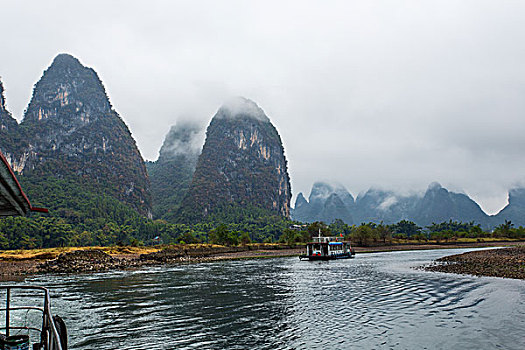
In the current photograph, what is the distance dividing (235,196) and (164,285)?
6411 inches

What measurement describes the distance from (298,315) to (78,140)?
172 m

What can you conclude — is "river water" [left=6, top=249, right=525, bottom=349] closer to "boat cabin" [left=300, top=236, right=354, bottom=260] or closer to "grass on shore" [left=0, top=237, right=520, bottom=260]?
"grass on shore" [left=0, top=237, right=520, bottom=260]

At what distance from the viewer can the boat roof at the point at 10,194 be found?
16.6ft

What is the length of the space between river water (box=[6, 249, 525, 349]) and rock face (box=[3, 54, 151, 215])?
439ft

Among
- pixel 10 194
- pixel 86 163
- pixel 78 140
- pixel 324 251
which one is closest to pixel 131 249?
pixel 324 251

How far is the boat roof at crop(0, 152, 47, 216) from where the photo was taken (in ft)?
16.6

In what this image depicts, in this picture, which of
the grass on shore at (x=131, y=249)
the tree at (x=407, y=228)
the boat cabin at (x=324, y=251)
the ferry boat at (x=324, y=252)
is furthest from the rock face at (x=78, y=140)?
the tree at (x=407, y=228)

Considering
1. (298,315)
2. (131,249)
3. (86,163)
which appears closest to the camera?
(298,315)

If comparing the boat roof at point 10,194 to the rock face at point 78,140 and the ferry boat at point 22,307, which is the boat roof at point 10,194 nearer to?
the ferry boat at point 22,307

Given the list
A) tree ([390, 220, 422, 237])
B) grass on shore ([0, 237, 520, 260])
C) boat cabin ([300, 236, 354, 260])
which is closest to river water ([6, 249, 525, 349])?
grass on shore ([0, 237, 520, 260])

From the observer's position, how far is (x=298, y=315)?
19000 millimetres

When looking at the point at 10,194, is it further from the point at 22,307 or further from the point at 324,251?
the point at 324,251

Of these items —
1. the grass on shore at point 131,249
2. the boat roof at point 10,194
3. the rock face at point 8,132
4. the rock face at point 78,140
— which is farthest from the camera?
the rock face at point 78,140

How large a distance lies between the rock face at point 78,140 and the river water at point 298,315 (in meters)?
134
